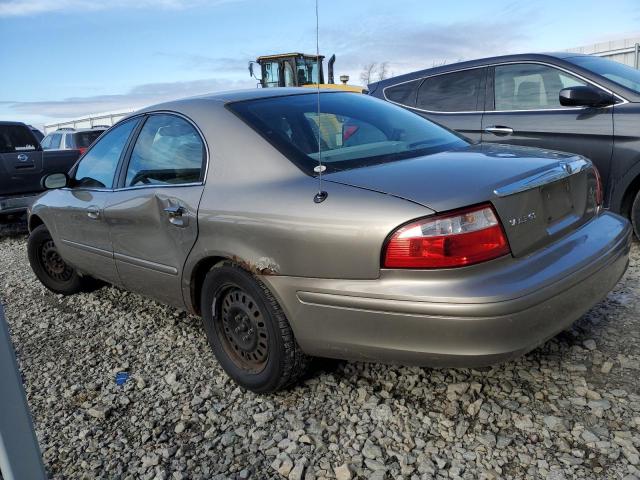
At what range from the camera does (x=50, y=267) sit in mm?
4516

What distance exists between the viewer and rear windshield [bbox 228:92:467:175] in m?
2.43

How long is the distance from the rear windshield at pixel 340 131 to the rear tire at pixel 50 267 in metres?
2.50

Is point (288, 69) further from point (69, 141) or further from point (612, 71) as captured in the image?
point (612, 71)

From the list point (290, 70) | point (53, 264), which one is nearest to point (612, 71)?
point (53, 264)

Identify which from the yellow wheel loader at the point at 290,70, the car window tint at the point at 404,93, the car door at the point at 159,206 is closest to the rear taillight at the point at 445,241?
the car door at the point at 159,206

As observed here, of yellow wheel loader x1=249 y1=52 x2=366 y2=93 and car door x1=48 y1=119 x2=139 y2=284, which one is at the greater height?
yellow wheel loader x1=249 y1=52 x2=366 y2=93

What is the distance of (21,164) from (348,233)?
6.95 metres

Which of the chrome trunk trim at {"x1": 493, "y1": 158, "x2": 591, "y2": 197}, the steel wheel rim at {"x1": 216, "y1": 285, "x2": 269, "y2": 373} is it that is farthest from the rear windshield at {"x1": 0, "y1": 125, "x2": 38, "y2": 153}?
the chrome trunk trim at {"x1": 493, "y1": 158, "x2": 591, "y2": 197}

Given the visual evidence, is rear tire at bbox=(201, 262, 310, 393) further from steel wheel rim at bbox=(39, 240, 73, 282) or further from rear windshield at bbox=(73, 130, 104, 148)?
rear windshield at bbox=(73, 130, 104, 148)

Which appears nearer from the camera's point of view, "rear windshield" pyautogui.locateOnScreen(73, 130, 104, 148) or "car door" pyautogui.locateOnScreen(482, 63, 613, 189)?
"car door" pyautogui.locateOnScreen(482, 63, 613, 189)

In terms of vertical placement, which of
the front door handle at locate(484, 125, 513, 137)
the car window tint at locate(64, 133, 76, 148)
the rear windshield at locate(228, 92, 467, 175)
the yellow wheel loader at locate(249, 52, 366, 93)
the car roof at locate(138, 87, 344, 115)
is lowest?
the car window tint at locate(64, 133, 76, 148)

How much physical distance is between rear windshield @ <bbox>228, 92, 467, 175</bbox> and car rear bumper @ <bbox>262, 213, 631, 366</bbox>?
0.60 metres

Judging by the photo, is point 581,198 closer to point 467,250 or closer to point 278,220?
point 467,250

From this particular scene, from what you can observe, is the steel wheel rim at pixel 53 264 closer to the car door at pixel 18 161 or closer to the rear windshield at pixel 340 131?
the rear windshield at pixel 340 131
